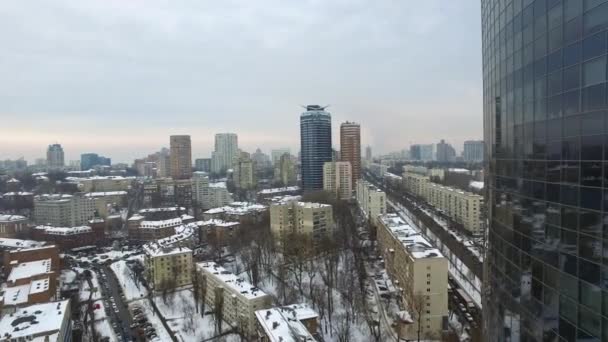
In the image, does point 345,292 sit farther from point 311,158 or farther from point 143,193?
point 143,193

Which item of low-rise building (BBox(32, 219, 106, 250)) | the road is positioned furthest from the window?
low-rise building (BBox(32, 219, 106, 250))

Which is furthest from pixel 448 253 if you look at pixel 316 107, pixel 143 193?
pixel 143 193

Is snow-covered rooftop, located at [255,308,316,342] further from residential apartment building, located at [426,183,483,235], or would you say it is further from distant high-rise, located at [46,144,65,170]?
distant high-rise, located at [46,144,65,170]

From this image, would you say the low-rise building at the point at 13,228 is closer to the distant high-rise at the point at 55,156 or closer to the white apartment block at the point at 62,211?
the white apartment block at the point at 62,211

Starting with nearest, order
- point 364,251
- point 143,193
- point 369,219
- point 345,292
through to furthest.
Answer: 1. point 345,292
2. point 364,251
3. point 369,219
4. point 143,193

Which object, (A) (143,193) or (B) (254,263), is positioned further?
(A) (143,193)

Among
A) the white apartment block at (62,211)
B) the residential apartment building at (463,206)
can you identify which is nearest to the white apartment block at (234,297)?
the residential apartment building at (463,206)

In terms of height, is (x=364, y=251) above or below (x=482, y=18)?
below
